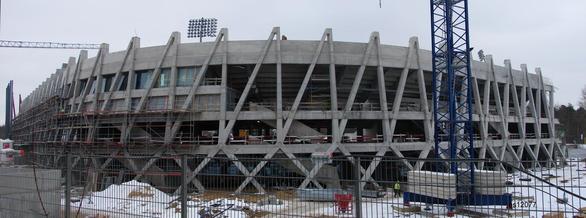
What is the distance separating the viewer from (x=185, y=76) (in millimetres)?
30500

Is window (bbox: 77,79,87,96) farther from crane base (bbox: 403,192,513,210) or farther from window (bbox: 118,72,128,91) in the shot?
crane base (bbox: 403,192,513,210)

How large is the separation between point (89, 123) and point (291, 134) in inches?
578

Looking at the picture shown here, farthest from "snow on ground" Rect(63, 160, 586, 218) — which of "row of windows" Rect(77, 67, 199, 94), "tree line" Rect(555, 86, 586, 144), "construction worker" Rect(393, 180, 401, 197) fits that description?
"tree line" Rect(555, 86, 586, 144)

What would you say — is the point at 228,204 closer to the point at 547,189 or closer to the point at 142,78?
the point at 547,189

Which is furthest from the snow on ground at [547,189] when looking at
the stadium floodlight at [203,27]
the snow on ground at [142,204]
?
the stadium floodlight at [203,27]

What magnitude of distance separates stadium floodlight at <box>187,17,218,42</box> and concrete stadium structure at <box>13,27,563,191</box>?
13.9 meters

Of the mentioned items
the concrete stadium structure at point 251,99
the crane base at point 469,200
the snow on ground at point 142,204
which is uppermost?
the concrete stadium structure at point 251,99

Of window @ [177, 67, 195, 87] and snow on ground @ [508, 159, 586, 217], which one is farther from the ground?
window @ [177, 67, 195, 87]

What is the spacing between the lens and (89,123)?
33.3m

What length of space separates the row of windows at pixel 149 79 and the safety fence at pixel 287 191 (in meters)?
22.9

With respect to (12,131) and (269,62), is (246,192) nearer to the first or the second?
(269,62)

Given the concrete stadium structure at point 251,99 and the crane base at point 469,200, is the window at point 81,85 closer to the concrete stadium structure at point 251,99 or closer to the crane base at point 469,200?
the concrete stadium structure at point 251,99

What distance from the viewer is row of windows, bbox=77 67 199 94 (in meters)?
30.4

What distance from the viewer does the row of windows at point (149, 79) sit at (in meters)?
30.4
